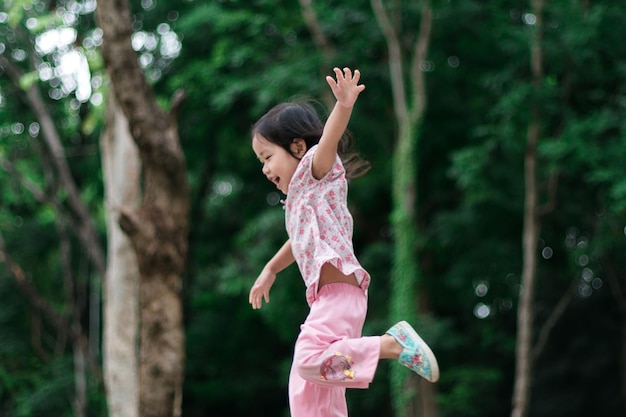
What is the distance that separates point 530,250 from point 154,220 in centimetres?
425

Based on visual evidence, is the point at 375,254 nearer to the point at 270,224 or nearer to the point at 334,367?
the point at 270,224

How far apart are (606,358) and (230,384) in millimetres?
4856

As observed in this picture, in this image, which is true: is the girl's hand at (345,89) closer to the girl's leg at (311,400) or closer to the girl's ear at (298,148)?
the girl's ear at (298,148)

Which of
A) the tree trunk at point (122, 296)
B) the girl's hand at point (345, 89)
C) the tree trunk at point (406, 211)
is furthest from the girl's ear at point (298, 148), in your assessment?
the tree trunk at point (406, 211)

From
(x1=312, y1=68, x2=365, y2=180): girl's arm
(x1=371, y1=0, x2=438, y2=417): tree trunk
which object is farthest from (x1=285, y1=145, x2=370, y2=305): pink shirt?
(x1=371, y1=0, x2=438, y2=417): tree trunk

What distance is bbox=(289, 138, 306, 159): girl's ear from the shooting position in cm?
251

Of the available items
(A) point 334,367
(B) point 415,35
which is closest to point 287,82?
(B) point 415,35

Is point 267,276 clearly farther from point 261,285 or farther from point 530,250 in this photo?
point 530,250

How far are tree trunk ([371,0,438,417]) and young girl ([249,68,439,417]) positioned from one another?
5874 millimetres

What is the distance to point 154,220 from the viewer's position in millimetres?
4906

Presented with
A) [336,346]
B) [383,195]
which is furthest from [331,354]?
[383,195]

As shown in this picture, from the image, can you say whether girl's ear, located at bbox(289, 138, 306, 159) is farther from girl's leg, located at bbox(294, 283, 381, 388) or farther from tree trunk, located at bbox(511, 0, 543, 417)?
tree trunk, located at bbox(511, 0, 543, 417)

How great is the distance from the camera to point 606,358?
35.0 feet

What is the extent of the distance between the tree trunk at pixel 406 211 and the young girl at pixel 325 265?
587 cm
